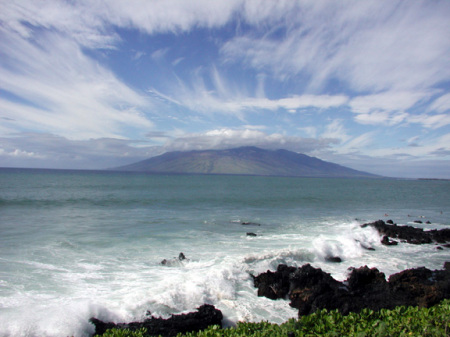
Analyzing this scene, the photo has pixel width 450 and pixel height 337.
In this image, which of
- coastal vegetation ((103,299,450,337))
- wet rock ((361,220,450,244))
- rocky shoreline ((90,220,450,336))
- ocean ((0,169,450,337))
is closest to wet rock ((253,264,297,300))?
rocky shoreline ((90,220,450,336))

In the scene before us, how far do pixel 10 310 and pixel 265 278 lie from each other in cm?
935

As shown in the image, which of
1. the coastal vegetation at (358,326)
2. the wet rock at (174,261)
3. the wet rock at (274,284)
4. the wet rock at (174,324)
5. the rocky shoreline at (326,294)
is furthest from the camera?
the wet rock at (174,261)

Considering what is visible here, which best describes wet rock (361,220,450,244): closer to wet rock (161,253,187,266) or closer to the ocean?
the ocean

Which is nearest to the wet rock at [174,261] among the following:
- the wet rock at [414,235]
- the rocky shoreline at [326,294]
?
the rocky shoreline at [326,294]

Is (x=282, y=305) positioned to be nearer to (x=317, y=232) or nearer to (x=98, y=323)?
(x=98, y=323)

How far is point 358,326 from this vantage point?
639 centimetres

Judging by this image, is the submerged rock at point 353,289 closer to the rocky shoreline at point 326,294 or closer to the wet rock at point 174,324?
the rocky shoreline at point 326,294

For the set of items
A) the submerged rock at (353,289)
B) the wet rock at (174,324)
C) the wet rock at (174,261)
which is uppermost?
the submerged rock at (353,289)

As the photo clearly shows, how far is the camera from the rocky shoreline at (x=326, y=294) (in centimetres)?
896

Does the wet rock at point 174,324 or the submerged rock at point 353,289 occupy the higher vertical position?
the submerged rock at point 353,289

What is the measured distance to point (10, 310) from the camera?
9.91m

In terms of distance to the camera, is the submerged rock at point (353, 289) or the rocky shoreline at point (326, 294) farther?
the submerged rock at point (353, 289)

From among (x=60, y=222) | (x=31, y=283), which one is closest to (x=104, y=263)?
(x=31, y=283)

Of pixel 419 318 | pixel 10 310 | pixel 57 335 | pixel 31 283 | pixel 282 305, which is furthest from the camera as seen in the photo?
pixel 31 283
